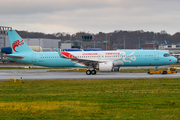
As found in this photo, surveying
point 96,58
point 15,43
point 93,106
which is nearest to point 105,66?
point 96,58

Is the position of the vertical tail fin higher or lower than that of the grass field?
higher

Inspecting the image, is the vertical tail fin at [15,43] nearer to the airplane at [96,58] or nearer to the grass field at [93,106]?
the airplane at [96,58]

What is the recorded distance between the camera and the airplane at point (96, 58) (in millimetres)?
37509

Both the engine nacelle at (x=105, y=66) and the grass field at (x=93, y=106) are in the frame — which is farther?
the engine nacelle at (x=105, y=66)

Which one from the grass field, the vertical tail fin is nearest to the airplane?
the vertical tail fin

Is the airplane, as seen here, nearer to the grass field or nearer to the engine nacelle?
the engine nacelle

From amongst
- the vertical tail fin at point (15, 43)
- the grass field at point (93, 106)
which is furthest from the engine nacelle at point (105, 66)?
the grass field at point (93, 106)

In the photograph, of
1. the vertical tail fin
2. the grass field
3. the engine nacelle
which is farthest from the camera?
the vertical tail fin

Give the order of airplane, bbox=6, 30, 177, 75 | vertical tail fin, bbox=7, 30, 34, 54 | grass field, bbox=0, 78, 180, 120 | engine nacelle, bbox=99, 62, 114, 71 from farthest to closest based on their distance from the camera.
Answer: vertical tail fin, bbox=7, 30, 34, 54 → airplane, bbox=6, 30, 177, 75 → engine nacelle, bbox=99, 62, 114, 71 → grass field, bbox=0, 78, 180, 120

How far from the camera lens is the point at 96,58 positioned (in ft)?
130

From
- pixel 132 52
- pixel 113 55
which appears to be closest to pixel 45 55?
pixel 113 55

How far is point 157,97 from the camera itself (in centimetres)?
1656

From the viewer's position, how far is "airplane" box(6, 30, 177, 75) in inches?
1477

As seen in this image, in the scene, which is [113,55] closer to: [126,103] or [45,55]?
[45,55]
